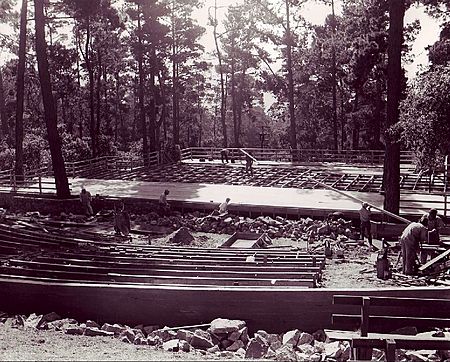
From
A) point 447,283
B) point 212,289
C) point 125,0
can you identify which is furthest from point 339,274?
point 125,0

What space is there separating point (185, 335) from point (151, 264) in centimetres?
367

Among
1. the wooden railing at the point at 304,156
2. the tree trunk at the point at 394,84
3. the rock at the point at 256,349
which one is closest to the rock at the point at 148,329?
the rock at the point at 256,349

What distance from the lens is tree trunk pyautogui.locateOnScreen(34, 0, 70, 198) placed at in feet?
77.9

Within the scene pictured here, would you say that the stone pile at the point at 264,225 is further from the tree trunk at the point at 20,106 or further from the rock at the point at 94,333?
the tree trunk at the point at 20,106

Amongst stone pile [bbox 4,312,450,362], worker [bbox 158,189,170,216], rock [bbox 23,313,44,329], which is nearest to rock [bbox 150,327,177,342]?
A: stone pile [bbox 4,312,450,362]

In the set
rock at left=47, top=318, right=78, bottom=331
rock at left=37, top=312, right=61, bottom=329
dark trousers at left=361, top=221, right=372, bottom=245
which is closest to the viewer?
rock at left=47, top=318, right=78, bottom=331

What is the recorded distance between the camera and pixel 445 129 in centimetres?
1494

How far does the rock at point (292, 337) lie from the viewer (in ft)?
32.7

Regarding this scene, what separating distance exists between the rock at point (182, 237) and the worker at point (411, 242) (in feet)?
25.3

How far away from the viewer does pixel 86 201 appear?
22656 mm

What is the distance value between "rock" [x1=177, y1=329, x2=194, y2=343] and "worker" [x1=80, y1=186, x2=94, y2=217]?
13076 mm

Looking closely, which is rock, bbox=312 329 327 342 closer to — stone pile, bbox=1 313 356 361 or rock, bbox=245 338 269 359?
stone pile, bbox=1 313 356 361

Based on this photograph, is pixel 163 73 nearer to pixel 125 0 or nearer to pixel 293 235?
pixel 125 0

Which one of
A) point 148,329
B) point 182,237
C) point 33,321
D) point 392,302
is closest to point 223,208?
point 182,237
